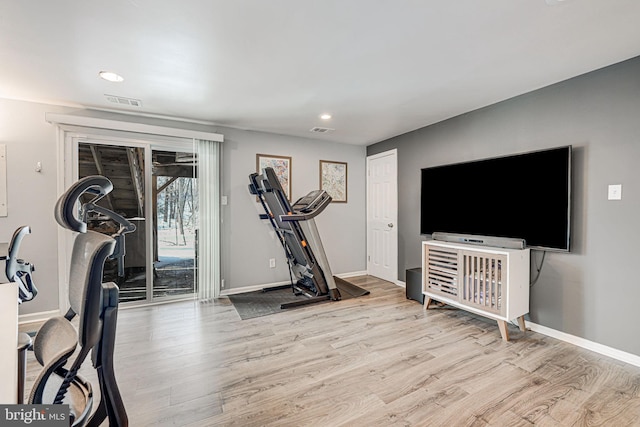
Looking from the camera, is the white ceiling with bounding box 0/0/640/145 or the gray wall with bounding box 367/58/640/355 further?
the gray wall with bounding box 367/58/640/355

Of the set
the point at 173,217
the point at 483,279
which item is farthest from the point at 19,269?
the point at 483,279

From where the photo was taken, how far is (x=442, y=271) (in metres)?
3.20

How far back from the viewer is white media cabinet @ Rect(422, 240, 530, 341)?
8.59 feet

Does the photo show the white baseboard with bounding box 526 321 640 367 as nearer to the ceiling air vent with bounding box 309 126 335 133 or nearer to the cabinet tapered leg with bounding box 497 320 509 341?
the cabinet tapered leg with bounding box 497 320 509 341

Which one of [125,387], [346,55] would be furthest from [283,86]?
[125,387]

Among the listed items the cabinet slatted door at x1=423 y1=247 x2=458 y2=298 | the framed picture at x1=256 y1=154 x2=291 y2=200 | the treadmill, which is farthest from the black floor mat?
the framed picture at x1=256 y1=154 x2=291 y2=200

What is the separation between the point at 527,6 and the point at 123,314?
14.7 ft

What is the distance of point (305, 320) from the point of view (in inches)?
122

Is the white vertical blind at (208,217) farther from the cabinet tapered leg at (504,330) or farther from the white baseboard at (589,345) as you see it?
the white baseboard at (589,345)

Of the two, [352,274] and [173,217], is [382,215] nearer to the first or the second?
[352,274]

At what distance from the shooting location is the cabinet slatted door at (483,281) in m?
2.66

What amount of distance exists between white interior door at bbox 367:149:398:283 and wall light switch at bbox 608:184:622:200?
245cm

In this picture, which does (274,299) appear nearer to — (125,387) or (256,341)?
(256,341)

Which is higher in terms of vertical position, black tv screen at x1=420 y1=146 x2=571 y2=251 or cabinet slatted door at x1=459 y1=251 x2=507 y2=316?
black tv screen at x1=420 y1=146 x2=571 y2=251
